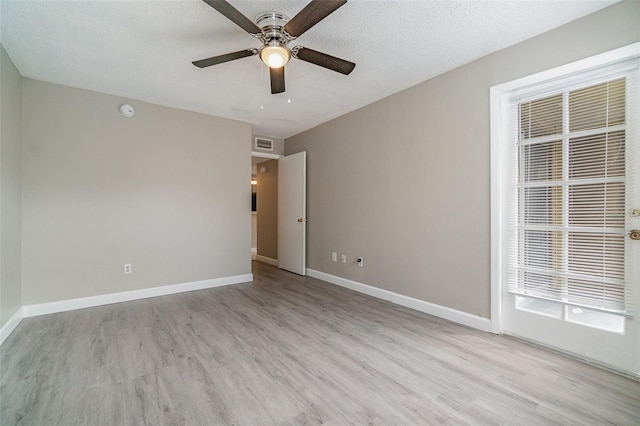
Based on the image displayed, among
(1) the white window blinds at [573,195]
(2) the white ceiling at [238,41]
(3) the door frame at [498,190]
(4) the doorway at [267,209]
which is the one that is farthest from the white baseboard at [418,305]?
(2) the white ceiling at [238,41]

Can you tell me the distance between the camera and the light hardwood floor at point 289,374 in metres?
1.54

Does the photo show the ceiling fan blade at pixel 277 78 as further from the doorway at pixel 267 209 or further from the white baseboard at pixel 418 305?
the doorway at pixel 267 209

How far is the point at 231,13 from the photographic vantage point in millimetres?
1603

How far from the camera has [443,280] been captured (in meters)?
2.86

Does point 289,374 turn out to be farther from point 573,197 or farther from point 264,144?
point 264,144

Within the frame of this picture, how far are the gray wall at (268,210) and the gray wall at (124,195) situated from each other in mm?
1306

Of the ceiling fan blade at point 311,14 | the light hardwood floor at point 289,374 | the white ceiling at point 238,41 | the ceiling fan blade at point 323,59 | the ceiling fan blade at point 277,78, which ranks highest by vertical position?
the white ceiling at point 238,41

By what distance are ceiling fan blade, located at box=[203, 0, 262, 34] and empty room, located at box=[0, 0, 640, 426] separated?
0.02 metres

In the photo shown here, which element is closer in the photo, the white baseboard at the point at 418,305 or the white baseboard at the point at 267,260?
the white baseboard at the point at 418,305

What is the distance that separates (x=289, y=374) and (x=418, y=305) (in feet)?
5.73

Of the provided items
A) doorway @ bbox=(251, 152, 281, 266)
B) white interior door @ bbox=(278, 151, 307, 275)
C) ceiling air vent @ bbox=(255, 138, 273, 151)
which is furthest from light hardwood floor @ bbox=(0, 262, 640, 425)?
ceiling air vent @ bbox=(255, 138, 273, 151)

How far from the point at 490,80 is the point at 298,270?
12.2ft

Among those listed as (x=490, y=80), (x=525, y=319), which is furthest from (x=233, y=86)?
(x=525, y=319)

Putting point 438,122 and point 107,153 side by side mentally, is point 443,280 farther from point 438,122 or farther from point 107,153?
point 107,153
